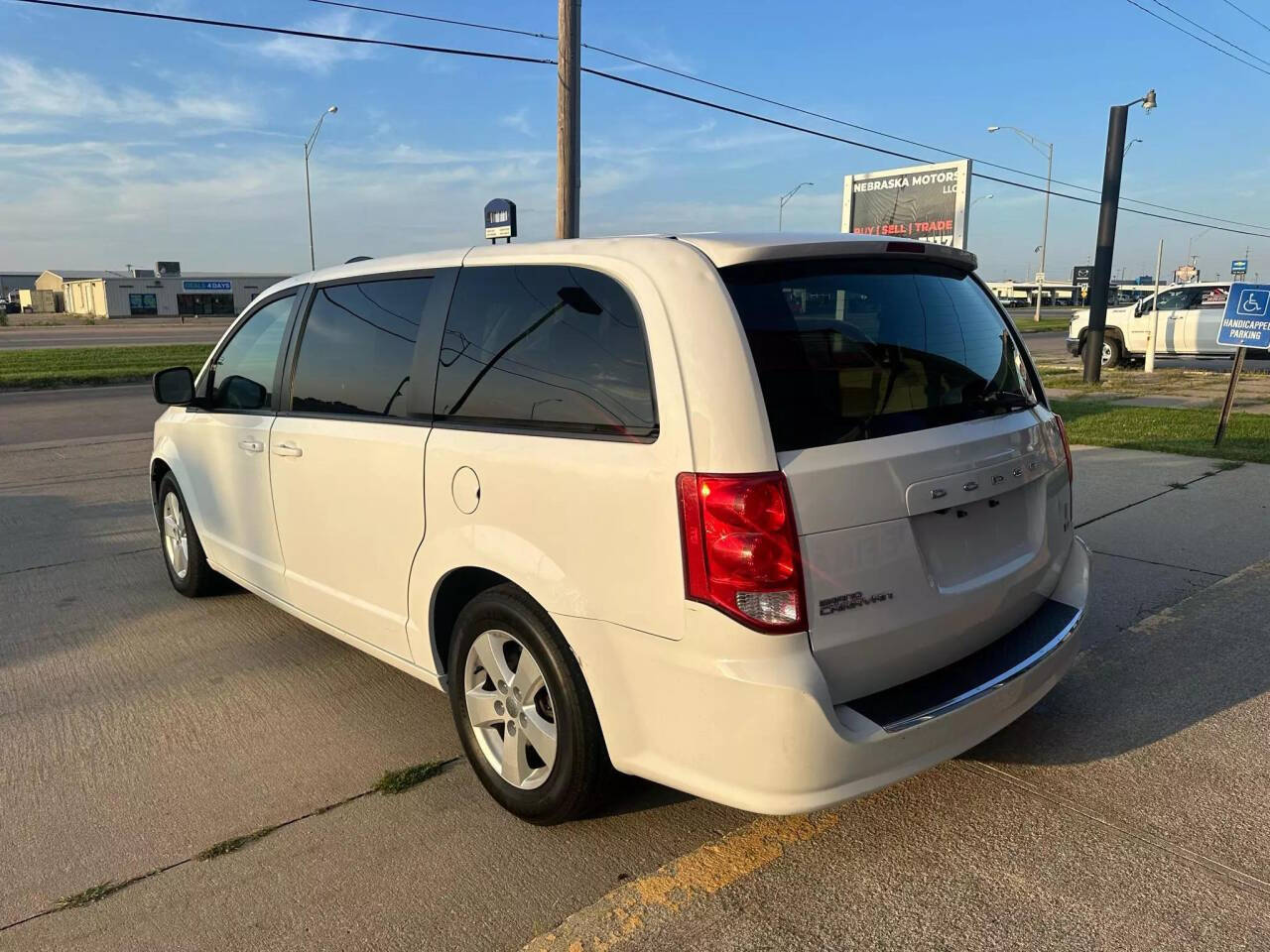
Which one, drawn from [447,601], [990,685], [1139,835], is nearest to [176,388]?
[447,601]

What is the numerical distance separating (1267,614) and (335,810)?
14.4 feet

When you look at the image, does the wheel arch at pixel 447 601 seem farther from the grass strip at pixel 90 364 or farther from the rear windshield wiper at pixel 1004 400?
the grass strip at pixel 90 364

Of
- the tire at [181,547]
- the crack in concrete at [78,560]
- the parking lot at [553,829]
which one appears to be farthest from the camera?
the crack in concrete at [78,560]

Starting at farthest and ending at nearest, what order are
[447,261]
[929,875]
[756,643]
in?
[447,261]
[929,875]
[756,643]

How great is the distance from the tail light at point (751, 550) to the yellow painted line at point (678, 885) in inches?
32.4

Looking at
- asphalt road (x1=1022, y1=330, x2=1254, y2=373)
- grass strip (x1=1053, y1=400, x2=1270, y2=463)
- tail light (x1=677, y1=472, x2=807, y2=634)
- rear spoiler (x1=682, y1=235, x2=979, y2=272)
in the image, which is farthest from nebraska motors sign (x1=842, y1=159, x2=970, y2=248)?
tail light (x1=677, y1=472, x2=807, y2=634)

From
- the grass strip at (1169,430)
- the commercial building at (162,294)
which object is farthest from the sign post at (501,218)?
the commercial building at (162,294)

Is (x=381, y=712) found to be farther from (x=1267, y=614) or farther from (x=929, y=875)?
(x=1267, y=614)

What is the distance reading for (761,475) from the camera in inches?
91.4

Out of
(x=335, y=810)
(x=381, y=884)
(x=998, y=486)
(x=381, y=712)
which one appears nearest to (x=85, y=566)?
(x=381, y=712)

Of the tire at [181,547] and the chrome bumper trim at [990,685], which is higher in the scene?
the chrome bumper trim at [990,685]

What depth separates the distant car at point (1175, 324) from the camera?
19578 millimetres

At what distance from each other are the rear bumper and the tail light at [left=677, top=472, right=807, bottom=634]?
0.06m

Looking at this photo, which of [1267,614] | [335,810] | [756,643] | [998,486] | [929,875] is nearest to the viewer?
[756,643]
